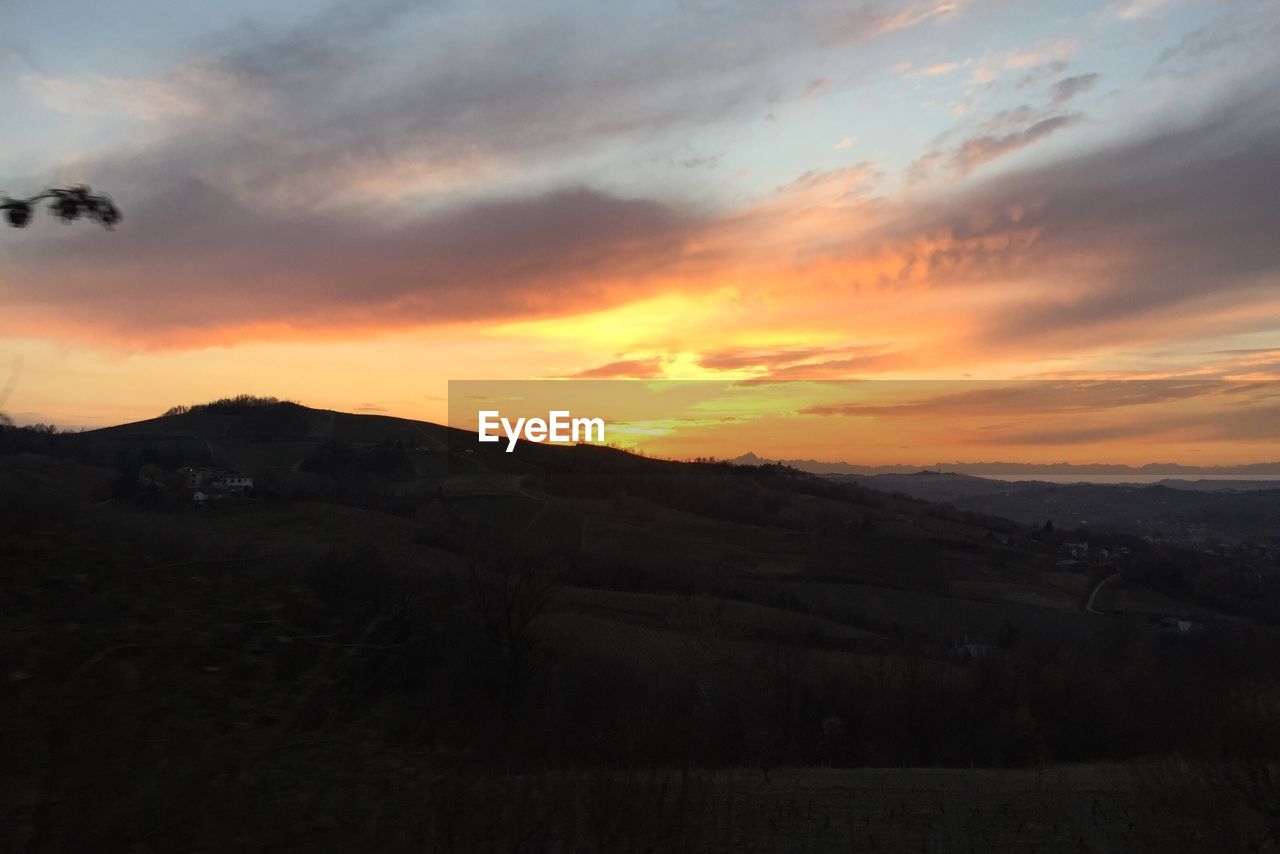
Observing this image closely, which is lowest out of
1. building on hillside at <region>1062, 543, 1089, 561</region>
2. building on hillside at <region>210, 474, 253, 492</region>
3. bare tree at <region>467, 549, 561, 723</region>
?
building on hillside at <region>1062, 543, 1089, 561</region>

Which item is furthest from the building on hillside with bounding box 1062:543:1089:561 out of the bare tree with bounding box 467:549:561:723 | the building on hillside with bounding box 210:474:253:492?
the building on hillside with bounding box 210:474:253:492

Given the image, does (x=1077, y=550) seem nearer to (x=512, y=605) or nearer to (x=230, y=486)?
(x=512, y=605)

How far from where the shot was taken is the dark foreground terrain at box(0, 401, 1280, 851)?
371 cm

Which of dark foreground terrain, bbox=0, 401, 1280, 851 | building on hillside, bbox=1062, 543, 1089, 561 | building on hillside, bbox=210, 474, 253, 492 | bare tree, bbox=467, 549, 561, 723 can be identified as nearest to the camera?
dark foreground terrain, bbox=0, 401, 1280, 851

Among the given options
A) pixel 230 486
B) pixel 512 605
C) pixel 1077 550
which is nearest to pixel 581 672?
pixel 512 605

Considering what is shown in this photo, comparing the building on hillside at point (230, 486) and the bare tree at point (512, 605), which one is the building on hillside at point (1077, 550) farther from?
the building on hillside at point (230, 486)

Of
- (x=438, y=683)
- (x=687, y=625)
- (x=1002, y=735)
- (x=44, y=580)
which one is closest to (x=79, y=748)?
(x=44, y=580)

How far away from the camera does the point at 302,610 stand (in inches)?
180

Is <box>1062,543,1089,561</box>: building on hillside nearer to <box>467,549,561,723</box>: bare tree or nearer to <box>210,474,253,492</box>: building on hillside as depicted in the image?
<box>467,549,561,723</box>: bare tree

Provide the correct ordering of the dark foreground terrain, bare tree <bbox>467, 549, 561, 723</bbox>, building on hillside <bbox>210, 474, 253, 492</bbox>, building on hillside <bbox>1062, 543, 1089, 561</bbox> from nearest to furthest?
the dark foreground terrain
building on hillside <bbox>210, 474, 253, 492</bbox>
bare tree <bbox>467, 549, 561, 723</bbox>
building on hillside <bbox>1062, 543, 1089, 561</bbox>

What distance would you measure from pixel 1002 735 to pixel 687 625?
17404 mm

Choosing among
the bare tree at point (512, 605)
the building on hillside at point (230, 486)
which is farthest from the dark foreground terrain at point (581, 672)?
the building on hillside at point (230, 486)

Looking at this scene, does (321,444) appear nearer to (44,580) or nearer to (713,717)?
(713,717)

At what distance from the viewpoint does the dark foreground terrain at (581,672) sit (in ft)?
12.2
